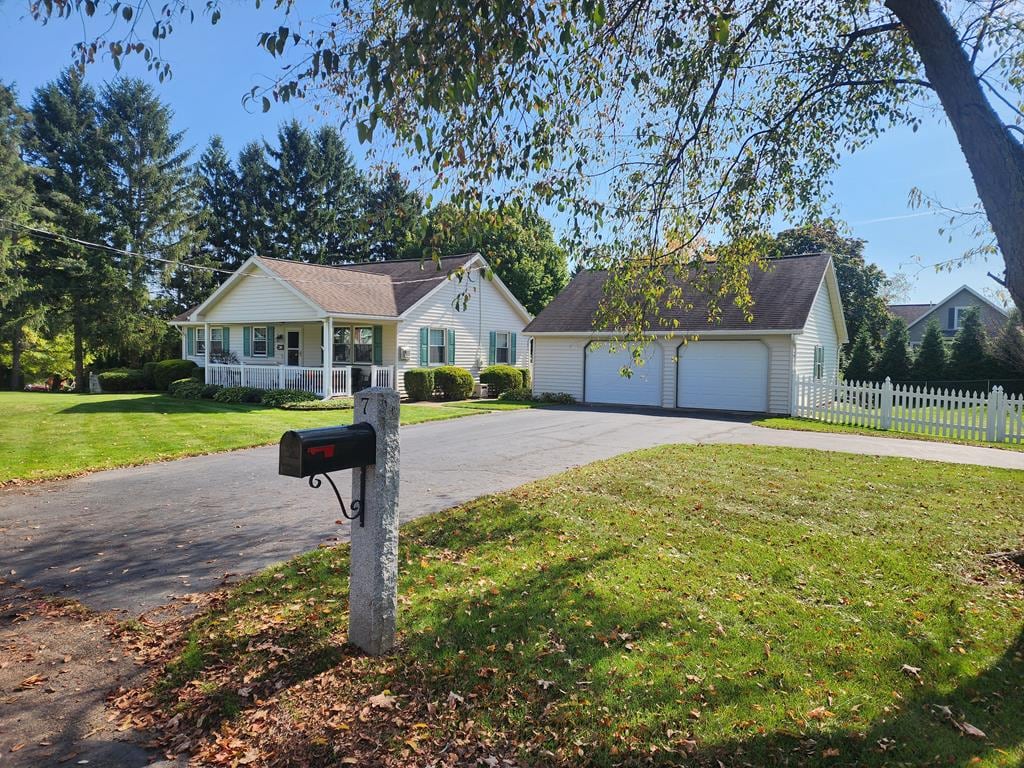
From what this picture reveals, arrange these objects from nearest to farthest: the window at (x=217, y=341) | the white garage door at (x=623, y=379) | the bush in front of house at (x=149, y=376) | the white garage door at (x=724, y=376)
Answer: the white garage door at (x=724, y=376) < the white garage door at (x=623, y=379) < the window at (x=217, y=341) < the bush in front of house at (x=149, y=376)

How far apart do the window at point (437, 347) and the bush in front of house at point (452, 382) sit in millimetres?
1301

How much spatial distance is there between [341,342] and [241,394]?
482cm

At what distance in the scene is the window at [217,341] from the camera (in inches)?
1078

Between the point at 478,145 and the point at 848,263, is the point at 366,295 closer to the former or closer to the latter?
the point at 478,145

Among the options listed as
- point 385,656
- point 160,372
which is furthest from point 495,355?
point 385,656

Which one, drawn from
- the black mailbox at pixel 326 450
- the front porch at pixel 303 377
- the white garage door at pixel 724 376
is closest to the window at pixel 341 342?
the front porch at pixel 303 377

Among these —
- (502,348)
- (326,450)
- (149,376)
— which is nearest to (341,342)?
(502,348)

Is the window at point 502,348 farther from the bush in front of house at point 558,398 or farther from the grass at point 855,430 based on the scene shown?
the grass at point 855,430

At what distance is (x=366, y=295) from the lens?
2447cm

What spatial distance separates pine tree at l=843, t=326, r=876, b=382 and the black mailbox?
32.5 meters

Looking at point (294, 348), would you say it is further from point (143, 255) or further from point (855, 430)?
point (855, 430)

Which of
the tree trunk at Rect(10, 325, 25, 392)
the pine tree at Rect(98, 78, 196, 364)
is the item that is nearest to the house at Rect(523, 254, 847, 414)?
the pine tree at Rect(98, 78, 196, 364)

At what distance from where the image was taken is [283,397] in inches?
792

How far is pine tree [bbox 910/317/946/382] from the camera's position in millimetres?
29250
